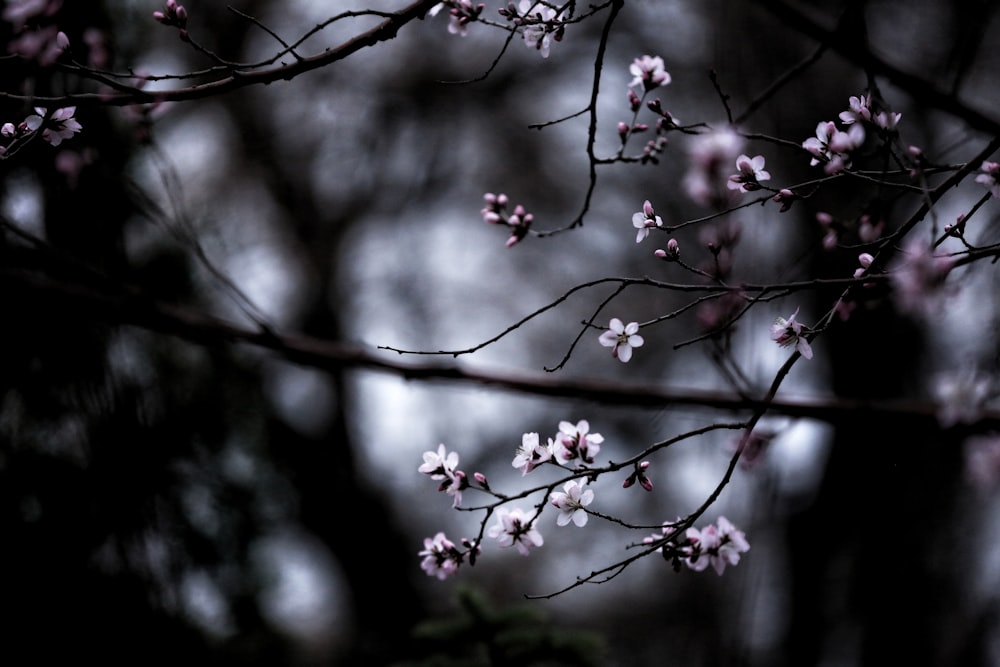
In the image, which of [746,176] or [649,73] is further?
[649,73]

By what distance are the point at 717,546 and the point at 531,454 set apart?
1.59 ft

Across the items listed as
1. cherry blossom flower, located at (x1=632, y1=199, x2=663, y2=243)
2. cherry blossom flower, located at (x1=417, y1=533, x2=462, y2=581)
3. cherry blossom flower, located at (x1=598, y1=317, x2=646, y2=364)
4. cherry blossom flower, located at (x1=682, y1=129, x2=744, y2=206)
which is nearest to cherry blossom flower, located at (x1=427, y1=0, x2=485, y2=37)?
cherry blossom flower, located at (x1=632, y1=199, x2=663, y2=243)

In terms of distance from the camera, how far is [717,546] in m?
1.74

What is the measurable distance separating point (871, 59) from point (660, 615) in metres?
8.20

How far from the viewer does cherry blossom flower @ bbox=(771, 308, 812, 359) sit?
4.96 feet

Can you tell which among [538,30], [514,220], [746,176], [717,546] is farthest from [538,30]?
[717,546]

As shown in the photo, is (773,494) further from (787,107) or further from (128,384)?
(787,107)

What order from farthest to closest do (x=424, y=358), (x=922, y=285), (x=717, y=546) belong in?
1. (x=424, y=358)
2. (x=717, y=546)
3. (x=922, y=285)

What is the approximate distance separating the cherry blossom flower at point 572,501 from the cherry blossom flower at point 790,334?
19.5 inches

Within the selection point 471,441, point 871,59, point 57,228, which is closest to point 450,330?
point 471,441

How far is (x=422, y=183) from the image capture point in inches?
309

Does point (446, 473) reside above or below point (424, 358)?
below

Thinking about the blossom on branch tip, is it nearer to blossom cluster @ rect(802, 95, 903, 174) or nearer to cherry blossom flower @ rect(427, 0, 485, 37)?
cherry blossom flower @ rect(427, 0, 485, 37)

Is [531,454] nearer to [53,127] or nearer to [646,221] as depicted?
[646,221]
